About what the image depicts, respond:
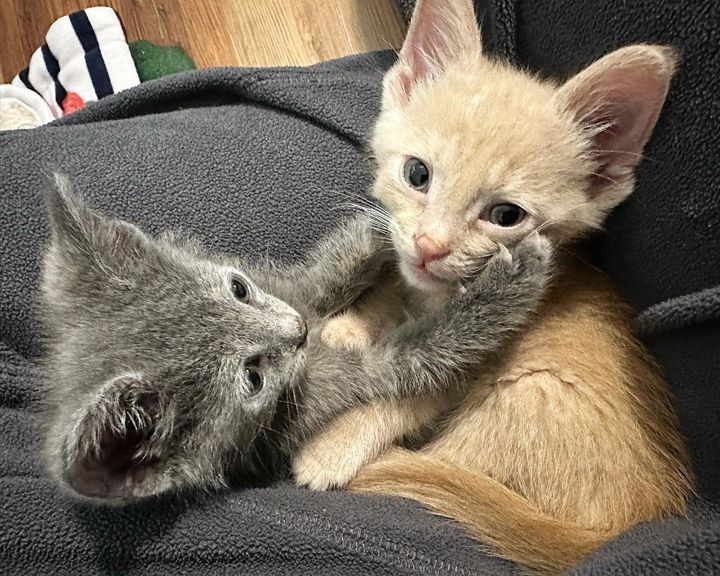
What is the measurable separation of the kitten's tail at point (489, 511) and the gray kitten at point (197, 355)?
13 cm

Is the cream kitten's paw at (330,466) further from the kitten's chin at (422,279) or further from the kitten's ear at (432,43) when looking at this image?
the kitten's ear at (432,43)

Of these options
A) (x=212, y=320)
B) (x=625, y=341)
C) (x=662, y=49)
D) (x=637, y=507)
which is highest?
(x=662, y=49)

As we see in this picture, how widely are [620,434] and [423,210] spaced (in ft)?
1.48

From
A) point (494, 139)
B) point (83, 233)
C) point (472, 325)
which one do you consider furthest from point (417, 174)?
point (83, 233)

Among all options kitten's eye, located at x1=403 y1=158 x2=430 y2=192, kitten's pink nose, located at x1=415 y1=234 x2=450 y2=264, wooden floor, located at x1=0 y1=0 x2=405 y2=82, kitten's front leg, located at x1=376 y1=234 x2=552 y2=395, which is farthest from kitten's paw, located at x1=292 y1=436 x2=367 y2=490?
wooden floor, located at x1=0 y1=0 x2=405 y2=82

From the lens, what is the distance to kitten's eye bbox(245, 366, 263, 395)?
0.92 metres

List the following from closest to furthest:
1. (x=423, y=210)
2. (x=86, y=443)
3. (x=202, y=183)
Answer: (x=86, y=443)
(x=423, y=210)
(x=202, y=183)

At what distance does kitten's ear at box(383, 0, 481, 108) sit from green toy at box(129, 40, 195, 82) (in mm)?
824

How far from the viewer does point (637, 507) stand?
0.90m

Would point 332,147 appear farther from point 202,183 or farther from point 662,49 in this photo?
point 662,49

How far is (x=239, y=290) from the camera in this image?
100cm

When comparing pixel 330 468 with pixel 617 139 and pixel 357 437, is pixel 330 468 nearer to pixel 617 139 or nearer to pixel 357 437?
pixel 357 437

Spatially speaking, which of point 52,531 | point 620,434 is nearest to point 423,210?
point 620,434

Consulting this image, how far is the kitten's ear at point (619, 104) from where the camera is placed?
78cm
